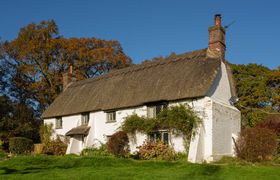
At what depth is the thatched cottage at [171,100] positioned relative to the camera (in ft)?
69.2

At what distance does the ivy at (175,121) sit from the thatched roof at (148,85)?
0.93m

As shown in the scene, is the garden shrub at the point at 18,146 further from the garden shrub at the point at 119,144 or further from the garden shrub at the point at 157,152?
the garden shrub at the point at 157,152

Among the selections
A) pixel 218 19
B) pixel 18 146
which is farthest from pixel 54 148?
pixel 218 19

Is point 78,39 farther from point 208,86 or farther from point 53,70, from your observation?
point 208,86

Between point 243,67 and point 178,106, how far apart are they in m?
23.8

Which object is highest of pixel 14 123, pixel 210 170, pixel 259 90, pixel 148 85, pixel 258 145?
pixel 259 90

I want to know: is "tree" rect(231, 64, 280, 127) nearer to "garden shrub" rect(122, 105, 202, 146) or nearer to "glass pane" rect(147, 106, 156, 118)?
"glass pane" rect(147, 106, 156, 118)

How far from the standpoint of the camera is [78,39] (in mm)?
44938

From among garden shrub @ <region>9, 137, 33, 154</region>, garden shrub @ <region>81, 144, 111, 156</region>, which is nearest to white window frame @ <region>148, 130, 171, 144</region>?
garden shrub @ <region>81, 144, 111, 156</region>

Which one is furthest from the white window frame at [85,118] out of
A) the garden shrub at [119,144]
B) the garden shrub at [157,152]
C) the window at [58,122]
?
the garden shrub at [157,152]

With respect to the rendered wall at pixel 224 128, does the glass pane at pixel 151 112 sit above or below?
above

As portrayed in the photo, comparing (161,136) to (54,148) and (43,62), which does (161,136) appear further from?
(43,62)

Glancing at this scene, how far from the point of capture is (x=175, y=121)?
2114 centimetres

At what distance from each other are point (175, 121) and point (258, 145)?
197 inches
